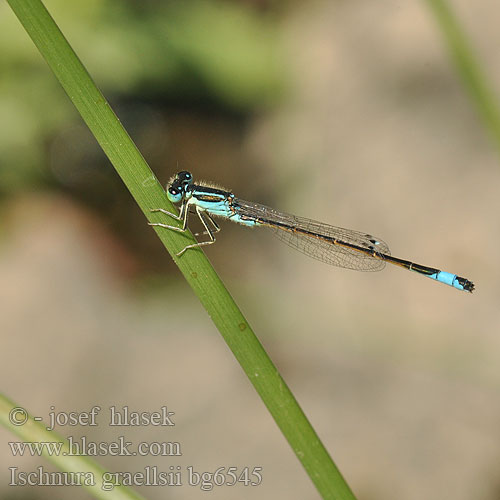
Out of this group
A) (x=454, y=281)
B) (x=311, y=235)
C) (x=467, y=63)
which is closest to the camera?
(x=467, y=63)

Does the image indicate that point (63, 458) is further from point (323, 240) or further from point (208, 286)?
point (323, 240)

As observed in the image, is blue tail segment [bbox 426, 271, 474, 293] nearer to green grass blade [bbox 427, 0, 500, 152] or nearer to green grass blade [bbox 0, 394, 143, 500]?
green grass blade [bbox 427, 0, 500, 152]

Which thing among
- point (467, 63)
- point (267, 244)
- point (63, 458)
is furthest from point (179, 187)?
point (267, 244)

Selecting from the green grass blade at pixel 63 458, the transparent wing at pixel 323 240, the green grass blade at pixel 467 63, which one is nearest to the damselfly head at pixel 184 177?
the transparent wing at pixel 323 240

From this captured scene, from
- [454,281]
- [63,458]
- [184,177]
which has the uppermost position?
[184,177]

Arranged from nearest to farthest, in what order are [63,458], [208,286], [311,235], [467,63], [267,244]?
[63,458] < [208,286] < [467,63] < [311,235] < [267,244]

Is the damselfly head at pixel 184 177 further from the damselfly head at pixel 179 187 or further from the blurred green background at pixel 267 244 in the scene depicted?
the blurred green background at pixel 267 244

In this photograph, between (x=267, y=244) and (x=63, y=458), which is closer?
(x=63, y=458)
